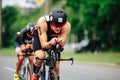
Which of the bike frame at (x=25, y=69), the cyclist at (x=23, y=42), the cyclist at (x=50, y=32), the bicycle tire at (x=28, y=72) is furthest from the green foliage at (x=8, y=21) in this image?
the cyclist at (x=50, y=32)

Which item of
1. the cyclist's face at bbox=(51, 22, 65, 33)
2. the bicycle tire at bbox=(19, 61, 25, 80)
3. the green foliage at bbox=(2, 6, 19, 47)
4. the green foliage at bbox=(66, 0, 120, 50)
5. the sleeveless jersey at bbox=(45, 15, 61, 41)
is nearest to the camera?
the cyclist's face at bbox=(51, 22, 65, 33)

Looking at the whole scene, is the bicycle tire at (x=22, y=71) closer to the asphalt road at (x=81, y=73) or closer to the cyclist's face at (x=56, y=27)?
the cyclist's face at (x=56, y=27)

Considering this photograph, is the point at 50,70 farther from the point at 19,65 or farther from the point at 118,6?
the point at 118,6

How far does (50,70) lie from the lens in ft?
28.2

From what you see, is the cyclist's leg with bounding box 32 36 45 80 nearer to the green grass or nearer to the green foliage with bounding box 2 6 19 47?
the green grass

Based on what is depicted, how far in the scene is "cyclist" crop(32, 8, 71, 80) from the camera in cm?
852

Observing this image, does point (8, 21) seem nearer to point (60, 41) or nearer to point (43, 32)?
point (43, 32)

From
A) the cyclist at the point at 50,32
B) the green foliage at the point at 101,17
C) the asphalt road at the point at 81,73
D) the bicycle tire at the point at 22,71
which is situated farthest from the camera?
the green foliage at the point at 101,17

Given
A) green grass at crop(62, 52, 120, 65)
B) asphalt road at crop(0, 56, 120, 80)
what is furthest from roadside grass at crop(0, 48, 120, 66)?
asphalt road at crop(0, 56, 120, 80)

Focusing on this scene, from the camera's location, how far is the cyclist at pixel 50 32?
8.52 m

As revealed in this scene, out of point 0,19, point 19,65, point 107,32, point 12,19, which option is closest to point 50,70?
point 19,65

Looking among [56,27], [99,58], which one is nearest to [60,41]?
[56,27]

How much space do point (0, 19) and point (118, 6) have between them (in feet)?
60.6

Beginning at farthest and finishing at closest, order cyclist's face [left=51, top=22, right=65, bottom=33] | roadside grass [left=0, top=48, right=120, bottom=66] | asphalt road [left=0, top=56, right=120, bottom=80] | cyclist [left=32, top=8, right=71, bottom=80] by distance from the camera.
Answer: roadside grass [left=0, top=48, right=120, bottom=66] < asphalt road [left=0, top=56, right=120, bottom=80] < cyclist's face [left=51, top=22, right=65, bottom=33] < cyclist [left=32, top=8, right=71, bottom=80]
